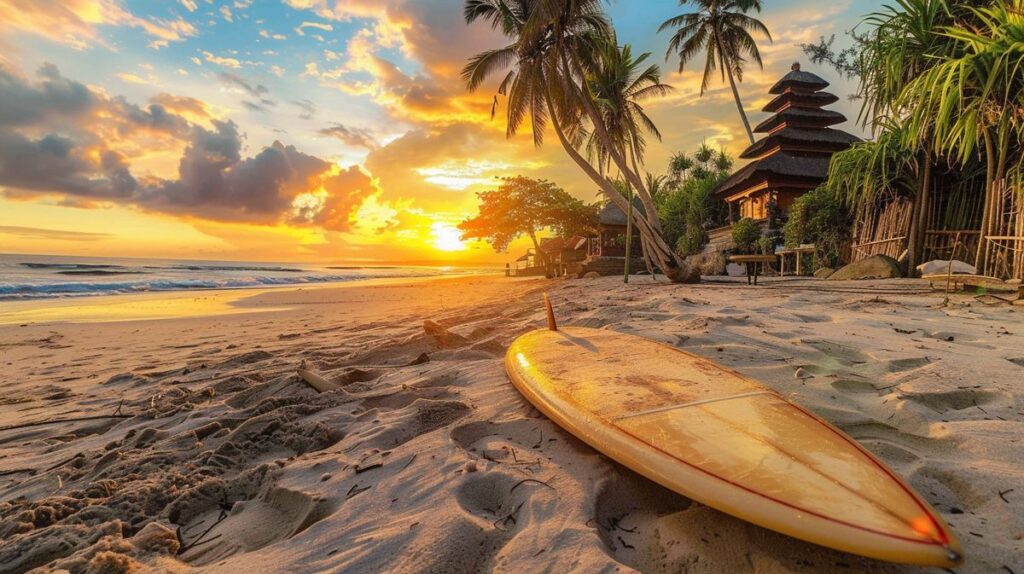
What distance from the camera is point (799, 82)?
67.9 feet

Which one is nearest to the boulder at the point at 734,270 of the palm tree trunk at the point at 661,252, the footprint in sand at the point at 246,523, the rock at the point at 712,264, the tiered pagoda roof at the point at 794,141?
the rock at the point at 712,264

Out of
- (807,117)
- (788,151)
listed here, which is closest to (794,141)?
(788,151)

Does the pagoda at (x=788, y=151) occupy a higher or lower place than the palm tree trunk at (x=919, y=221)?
higher

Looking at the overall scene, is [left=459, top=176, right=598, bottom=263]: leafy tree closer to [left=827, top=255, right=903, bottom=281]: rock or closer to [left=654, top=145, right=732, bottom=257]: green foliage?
[left=654, top=145, right=732, bottom=257]: green foliage

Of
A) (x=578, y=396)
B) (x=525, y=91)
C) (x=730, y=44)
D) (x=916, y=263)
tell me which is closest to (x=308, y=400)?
(x=578, y=396)

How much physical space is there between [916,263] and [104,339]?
44.3 feet

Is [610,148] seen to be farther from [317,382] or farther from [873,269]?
[317,382]

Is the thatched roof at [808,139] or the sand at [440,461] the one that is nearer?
the sand at [440,461]

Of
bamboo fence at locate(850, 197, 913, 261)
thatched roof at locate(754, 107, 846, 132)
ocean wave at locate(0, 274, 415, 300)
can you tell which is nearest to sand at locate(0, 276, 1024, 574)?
bamboo fence at locate(850, 197, 913, 261)

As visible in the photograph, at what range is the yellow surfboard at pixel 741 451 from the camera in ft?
2.98

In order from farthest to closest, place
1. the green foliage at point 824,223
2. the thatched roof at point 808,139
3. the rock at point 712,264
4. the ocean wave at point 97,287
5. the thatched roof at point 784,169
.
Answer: the thatched roof at point 808,139 → the thatched roof at point 784,169 → the rock at point 712,264 → the ocean wave at point 97,287 → the green foliage at point 824,223

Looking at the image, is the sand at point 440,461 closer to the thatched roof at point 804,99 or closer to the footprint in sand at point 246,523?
the footprint in sand at point 246,523

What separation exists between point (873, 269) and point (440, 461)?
33.8 ft

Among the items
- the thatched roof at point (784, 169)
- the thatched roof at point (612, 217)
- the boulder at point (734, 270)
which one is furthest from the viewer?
the thatched roof at point (612, 217)
